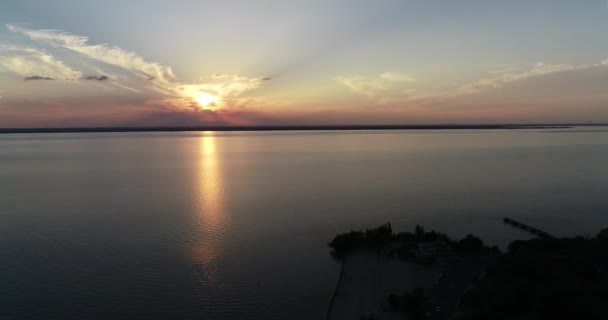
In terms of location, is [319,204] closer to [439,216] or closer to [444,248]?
[439,216]

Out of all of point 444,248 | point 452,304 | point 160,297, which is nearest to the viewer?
point 452,304

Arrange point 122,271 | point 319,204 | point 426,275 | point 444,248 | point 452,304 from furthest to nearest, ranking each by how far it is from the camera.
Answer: point 319,204 < point 444,248 < point 122,271 < point 426,275 < point 452,304

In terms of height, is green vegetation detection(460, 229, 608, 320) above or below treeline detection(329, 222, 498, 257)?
above

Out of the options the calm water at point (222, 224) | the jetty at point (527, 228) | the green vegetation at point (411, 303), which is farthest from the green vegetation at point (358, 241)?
the jetty at point (527, 228)

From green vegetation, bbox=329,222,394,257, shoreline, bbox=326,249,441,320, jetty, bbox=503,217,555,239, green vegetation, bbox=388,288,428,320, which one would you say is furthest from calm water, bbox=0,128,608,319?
green vegetation, bbox=388,288,428,320

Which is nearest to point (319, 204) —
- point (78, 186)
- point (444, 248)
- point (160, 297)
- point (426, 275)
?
point (444, 248)

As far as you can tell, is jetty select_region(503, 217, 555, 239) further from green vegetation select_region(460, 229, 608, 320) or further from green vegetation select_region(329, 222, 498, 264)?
green vegetation select_region(329, 222, 498, 264)

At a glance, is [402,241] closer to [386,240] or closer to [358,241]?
[386,240]

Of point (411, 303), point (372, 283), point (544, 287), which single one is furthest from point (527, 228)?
point (411, 303)
